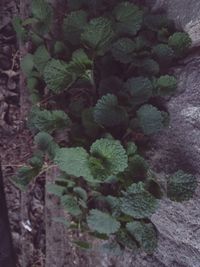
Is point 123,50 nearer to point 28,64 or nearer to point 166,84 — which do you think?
point 166,84

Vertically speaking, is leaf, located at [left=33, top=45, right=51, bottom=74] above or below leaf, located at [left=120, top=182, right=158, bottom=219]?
above

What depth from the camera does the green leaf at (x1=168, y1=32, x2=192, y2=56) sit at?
1183 millimetres

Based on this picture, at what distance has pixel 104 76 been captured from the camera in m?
1.30

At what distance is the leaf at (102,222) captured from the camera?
122cm

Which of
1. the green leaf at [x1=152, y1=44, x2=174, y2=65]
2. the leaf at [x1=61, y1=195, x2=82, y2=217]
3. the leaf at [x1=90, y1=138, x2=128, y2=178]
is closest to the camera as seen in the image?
the leaf at [x1=90, y1=138, x2=128, y2=178]

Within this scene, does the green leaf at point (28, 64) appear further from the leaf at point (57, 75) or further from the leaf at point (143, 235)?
the leaf at point (143, 235)

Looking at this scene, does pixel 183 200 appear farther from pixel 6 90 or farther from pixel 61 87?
pixel 6 90

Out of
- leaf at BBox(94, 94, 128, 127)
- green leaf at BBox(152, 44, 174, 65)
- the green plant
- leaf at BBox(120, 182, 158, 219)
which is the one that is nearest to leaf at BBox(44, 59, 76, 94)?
the green plant

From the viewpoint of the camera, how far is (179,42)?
119cm

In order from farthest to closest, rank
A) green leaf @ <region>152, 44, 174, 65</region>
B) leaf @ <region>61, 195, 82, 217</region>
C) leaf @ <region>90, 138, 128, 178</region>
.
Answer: leaf @ <region>61, 195, 82, 217</region>
green leaf @ <region>152, 44, 174, 65</region>
leaf @ <region>90, 138, 128, 178</region>

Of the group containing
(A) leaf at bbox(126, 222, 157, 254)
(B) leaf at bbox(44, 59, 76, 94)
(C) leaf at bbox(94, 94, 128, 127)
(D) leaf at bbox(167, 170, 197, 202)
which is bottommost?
(A) leaf at bbox(126, 222, 157, 254)

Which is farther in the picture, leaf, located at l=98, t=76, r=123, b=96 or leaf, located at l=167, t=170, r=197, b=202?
leaf, located at l=98, t=76, r=123, b=96

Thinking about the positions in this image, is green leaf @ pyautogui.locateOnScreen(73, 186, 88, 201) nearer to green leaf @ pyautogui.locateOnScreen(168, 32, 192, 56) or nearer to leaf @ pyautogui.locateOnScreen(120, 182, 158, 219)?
leaf @ pyautogui.locateOnScreen(120, 182, 158, 219)

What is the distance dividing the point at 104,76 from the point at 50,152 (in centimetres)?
27
